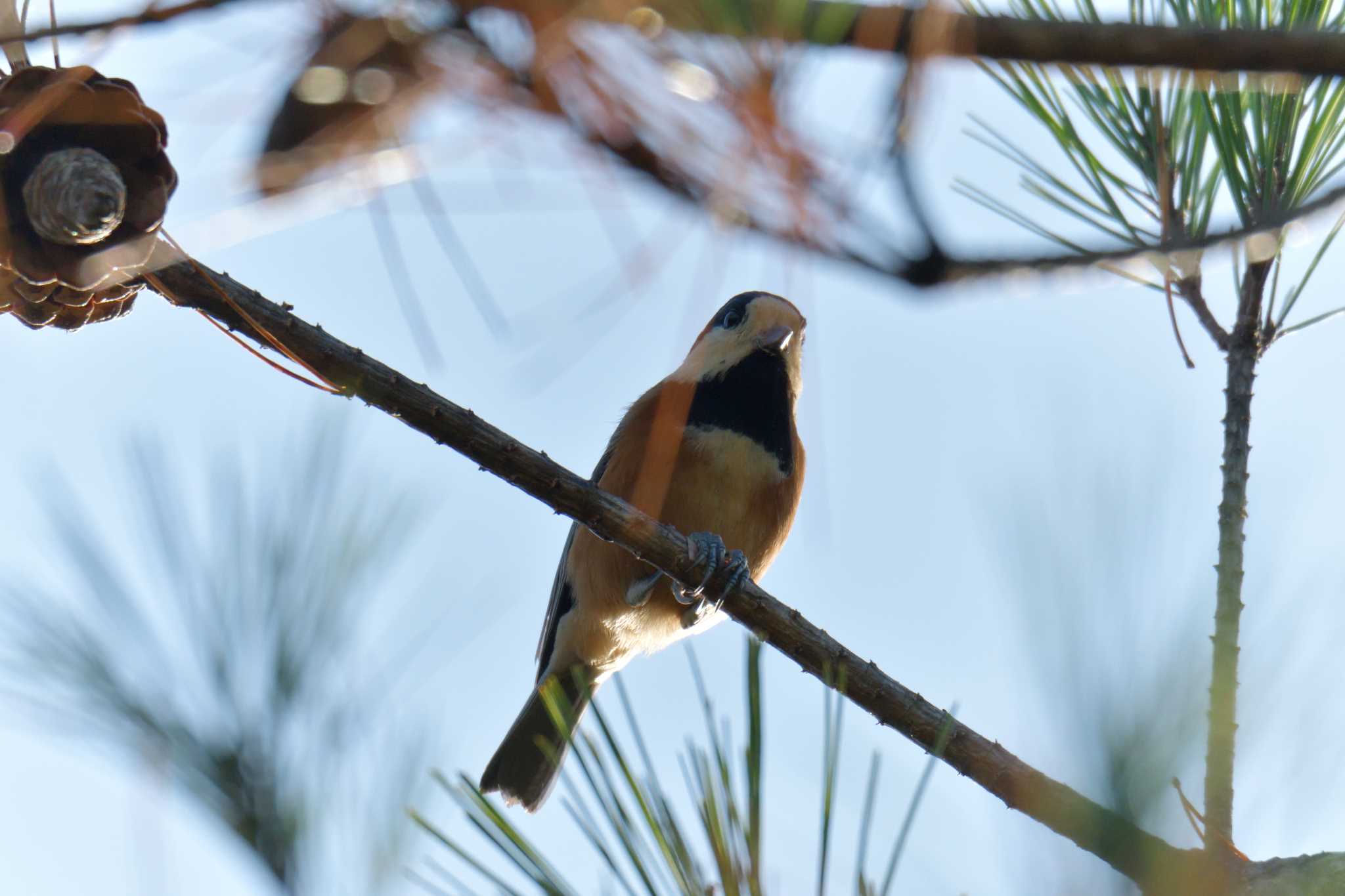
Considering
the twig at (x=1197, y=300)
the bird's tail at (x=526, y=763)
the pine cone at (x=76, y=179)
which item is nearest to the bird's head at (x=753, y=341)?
the bird's tail at (x=526, y=763)

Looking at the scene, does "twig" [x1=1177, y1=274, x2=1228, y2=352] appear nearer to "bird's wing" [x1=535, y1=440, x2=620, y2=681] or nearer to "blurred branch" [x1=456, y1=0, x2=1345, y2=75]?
"blurred branch" [x1=456, y1=0, x2=1345, y2=75]

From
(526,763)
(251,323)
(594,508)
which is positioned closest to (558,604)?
(526,763)

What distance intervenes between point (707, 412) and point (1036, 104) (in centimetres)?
152

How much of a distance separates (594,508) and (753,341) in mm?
1520

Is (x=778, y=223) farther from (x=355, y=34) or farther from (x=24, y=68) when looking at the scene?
(x=24, y=68)

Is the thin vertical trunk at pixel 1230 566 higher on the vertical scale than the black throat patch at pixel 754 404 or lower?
lower

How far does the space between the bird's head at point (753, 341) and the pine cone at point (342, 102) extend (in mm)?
2268

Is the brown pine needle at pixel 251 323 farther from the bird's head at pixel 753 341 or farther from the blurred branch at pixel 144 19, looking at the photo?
the bird's head at pixel 753 341

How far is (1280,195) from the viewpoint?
1866 millimetres

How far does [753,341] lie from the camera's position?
11.6 ft

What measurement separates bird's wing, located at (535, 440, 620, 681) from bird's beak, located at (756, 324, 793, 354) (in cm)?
57

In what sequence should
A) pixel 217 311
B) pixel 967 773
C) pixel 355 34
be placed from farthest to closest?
pixel 967 773 < pixel 217 311 < pixel 355 34

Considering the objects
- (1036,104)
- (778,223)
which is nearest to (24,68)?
(778,223)

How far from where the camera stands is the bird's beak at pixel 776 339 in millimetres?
3443
